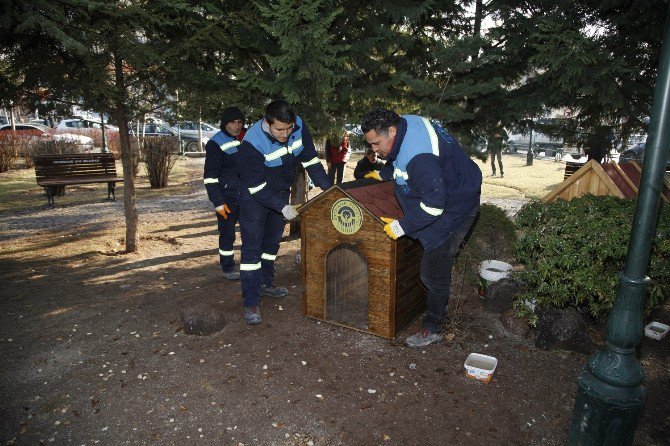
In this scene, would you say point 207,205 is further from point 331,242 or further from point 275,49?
point 331,242

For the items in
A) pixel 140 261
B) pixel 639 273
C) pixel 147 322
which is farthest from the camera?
pixel 140 261

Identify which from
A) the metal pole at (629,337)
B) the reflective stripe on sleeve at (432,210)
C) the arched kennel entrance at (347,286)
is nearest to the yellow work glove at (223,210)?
the arched kennel entrance at (347,286)

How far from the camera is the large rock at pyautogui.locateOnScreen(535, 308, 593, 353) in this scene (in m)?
3.79

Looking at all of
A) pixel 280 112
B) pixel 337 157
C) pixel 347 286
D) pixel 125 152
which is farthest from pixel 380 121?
pixel 337 157

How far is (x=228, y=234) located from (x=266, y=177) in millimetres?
1447

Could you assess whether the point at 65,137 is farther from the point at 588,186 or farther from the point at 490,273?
the point at 588,186

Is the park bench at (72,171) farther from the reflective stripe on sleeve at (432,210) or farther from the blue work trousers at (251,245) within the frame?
the reflective stripe on sleeve at (432,210)

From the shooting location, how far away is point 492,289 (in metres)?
4.65

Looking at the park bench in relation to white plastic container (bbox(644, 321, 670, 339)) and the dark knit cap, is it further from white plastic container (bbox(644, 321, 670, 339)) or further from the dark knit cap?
white plastic container (bbox(644, 321, 670, 339))

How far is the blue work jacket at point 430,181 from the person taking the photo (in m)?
3.37

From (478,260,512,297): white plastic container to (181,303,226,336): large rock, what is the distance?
285cm

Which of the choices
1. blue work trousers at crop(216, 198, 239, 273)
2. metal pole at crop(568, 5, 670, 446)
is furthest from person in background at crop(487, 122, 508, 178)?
blue work trousers at crop(216, 198, 239, 273)

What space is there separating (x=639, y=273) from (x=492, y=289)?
2290 mm

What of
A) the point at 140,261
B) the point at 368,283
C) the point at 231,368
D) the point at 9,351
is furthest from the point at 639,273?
the point at 140,261
